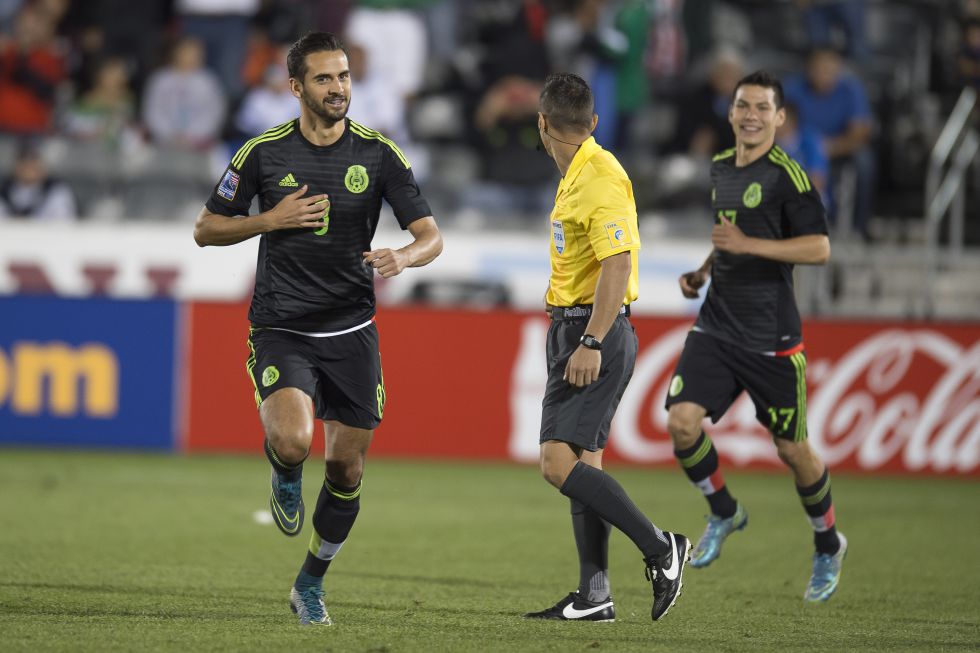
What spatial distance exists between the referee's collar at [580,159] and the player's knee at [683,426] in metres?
1.95

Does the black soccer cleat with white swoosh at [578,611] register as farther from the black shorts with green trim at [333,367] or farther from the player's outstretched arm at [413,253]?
the player's outstretched arm at [413,253]

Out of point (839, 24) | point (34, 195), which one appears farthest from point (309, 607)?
point (839, 24)

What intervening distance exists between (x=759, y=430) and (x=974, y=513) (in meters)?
2.49

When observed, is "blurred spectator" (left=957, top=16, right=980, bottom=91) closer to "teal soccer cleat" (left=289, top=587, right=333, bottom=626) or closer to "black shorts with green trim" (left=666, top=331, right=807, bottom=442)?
"black shorts with green trim" (left=666, top=331, right=807, bottom=442)

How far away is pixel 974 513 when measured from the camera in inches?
458

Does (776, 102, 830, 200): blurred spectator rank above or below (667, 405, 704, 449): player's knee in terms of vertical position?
above

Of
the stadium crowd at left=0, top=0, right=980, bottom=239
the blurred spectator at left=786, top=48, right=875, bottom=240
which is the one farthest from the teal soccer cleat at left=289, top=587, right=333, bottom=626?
the blurred spectator at left=786, top=48, right=875, bottom=240

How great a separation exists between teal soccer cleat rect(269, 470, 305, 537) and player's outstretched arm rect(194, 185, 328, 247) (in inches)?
41.6

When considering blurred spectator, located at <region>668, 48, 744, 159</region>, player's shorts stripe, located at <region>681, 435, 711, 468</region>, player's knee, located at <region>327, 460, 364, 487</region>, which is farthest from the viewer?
blurred spectator, located at <region>668, 48, 744, 159</region>

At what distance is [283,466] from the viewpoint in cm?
639

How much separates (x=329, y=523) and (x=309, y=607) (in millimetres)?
391

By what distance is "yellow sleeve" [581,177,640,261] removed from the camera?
6223mm

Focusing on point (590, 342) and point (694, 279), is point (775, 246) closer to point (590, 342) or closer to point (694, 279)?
point (694, 279)

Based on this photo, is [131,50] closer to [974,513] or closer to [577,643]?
[974,513]
